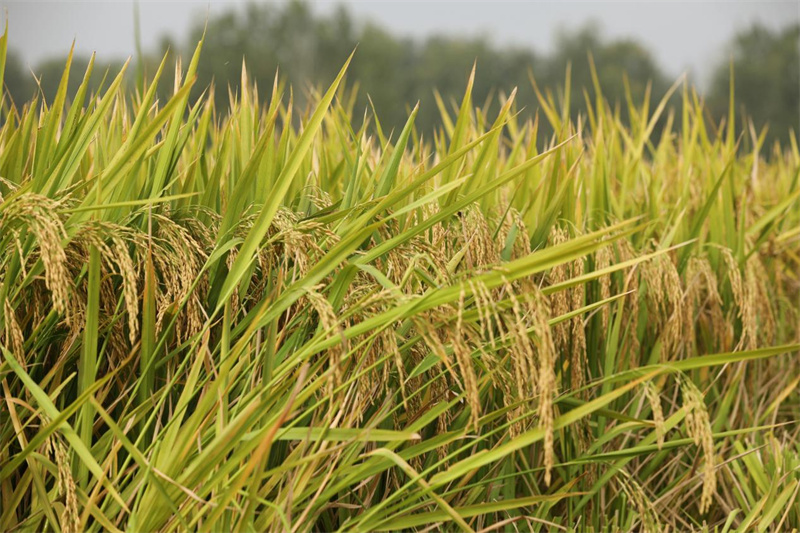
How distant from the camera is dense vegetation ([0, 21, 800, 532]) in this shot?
3.96ft

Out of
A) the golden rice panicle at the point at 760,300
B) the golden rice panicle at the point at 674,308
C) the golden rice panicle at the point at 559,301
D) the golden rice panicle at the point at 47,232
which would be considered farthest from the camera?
the golden rice panicle at the point at 760,300

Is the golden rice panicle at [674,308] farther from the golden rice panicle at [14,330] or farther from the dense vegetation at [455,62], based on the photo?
the dense vegetation at [455,62]

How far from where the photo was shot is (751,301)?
2.22 meters

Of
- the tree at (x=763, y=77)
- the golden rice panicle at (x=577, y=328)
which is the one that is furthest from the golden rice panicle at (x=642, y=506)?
the tree at (x=763, y=77)

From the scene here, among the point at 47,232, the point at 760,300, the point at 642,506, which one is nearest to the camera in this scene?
the point at 47,232

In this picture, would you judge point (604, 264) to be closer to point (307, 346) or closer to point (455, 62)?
point (307, 346)

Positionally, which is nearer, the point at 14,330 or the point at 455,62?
the point at 14,330

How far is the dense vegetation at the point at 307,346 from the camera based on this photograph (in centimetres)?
121

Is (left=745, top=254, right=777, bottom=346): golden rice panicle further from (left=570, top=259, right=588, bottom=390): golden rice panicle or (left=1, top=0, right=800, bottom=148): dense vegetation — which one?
(left=1, top=0, right=800, bottom=148): dense vegetation

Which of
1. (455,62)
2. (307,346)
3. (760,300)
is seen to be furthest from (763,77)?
(307,346)

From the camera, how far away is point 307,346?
4.15 feet

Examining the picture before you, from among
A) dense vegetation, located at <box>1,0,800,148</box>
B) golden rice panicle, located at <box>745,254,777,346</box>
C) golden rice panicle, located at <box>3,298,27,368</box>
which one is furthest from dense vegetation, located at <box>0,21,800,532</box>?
dense vegetation, located at <box>1,0,800,148</box>

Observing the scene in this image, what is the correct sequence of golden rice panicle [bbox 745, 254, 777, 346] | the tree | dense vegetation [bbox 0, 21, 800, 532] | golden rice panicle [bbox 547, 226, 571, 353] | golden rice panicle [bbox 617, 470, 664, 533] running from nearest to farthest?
dense vegetation [bbox 0, 21, 800, 532]
golden rice panicle [bbox 617, 470, 664, 533]
golden rice panicle [bbox 547, 226, 571, 353]
golden rice panicle [bbox 745, 254, 777, 346]
the tree

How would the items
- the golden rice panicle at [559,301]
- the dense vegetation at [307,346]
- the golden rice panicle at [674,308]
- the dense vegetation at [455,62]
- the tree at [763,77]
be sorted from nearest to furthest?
the dense vegetation at [307,346]
the golden rice panicle at [559,301]
the golden rice panicle at [674,308]
the dense vegetation at [455,62]
the tree at [763,77]
